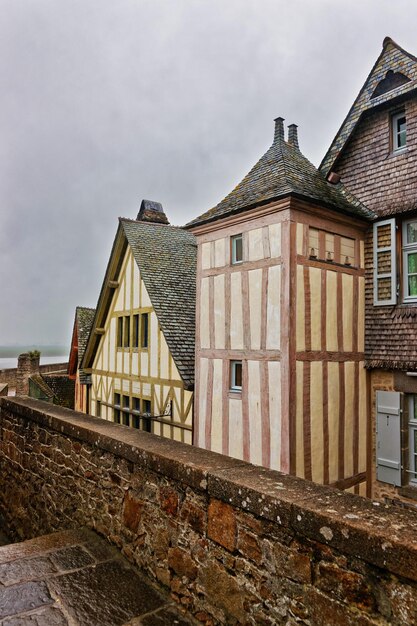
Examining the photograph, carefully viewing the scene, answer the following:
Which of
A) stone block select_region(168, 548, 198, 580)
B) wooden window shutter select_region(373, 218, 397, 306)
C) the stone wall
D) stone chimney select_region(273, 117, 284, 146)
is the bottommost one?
stone block select_region(168, 548, 198, 580)

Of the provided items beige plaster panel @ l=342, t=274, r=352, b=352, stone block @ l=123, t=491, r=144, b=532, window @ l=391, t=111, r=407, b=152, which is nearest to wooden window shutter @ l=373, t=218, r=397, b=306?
beige plaster panel @ l=342, t=274, r=352, b=352

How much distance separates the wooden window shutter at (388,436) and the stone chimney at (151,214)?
10.4 meters

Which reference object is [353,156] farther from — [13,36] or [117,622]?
[13,36]

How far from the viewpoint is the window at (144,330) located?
33.4 ft

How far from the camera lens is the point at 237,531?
82.4 inches

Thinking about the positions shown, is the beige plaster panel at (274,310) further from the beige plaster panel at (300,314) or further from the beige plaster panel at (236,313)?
the beige plaster panel at (236,313)

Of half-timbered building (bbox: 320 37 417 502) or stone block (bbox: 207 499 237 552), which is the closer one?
stone block (bbox: 207 499 237 552)

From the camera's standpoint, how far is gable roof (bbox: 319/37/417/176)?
Result: 23.5 feet

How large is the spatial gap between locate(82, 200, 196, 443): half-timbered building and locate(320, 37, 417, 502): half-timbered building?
140 inches

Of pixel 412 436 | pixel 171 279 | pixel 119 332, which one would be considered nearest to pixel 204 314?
pixel 171 279

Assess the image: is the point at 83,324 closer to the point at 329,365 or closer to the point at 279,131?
the point at 279,131

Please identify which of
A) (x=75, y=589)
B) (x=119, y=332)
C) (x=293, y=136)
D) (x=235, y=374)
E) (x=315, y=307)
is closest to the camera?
(x=75, y=589)

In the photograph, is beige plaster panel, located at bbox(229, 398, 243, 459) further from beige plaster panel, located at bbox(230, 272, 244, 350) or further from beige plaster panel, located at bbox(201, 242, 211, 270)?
beige plaster panel, located at bbox(201, 242, 211, 270)

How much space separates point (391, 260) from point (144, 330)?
18.6 feet
